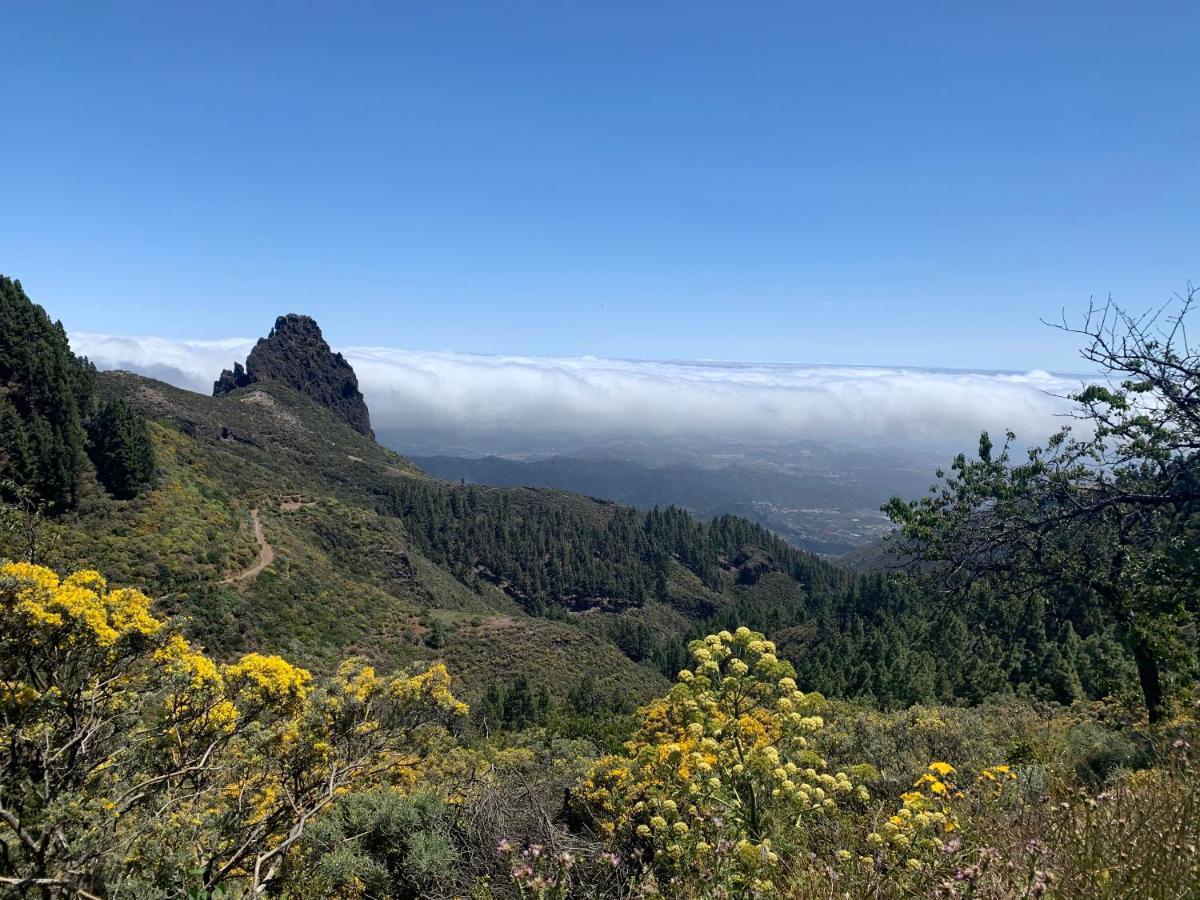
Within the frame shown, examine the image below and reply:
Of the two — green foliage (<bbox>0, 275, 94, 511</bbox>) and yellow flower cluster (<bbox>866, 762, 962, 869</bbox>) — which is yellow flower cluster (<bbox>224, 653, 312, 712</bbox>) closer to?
yellow flower cluster (<bbox>866, 762, 962, 869</bbox>)

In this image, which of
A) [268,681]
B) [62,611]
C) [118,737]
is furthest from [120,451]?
[62,611]

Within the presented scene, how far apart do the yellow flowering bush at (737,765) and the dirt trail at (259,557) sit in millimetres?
45770

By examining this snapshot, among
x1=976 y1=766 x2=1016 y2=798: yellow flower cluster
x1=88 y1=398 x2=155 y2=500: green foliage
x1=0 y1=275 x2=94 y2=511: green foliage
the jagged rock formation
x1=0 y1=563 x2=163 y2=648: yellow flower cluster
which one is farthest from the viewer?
the jagged rock formation

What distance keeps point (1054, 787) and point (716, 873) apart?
8.75ft

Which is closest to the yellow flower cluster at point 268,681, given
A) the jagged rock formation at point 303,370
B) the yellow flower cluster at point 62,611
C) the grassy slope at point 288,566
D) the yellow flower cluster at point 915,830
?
the yellow flower cluster at point 62,611

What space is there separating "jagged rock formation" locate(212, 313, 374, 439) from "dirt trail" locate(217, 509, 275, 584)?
3705 inches

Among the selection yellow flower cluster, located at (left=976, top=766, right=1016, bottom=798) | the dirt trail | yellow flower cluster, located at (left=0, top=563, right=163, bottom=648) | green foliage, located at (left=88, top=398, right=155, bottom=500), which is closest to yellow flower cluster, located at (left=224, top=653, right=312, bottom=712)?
yellow flower cluster, located at (left=0, top=563, right=163, bottom=648)

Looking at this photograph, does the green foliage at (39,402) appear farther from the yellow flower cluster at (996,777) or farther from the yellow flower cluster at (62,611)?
the yellow flower cluster at (996,777)

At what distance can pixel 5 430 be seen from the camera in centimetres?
4122

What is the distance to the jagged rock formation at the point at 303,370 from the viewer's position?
144000 millimetres

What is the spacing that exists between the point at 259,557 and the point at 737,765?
54.2m

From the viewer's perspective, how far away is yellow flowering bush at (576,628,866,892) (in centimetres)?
527

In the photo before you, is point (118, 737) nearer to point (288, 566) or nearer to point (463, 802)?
point (463, 802)

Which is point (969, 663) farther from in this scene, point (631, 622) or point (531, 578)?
point (531, 578)
